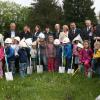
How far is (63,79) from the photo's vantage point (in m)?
17.0

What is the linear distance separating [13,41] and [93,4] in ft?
147

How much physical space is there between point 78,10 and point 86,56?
41844 millimetres

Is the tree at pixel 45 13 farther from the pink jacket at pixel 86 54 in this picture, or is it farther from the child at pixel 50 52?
the pink jacket at pixel 86 54

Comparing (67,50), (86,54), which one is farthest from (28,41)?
(86,54)

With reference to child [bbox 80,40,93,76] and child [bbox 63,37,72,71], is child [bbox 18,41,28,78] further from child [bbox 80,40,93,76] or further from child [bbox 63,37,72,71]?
child [bbox 80,40,93,76]

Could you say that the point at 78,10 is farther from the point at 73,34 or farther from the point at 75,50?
the point at 75,50

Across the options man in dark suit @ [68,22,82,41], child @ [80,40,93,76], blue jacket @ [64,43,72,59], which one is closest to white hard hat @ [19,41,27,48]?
blue jacket @ [64,43,72,59]

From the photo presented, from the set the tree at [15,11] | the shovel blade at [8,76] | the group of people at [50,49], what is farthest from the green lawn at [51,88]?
the tree at [15,11]

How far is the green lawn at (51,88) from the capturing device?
14.5 meters

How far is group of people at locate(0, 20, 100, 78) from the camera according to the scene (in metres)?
18.3

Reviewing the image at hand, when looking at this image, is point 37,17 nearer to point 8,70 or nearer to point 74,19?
point 74,19

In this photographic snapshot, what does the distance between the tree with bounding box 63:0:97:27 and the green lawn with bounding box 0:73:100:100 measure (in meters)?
40.5

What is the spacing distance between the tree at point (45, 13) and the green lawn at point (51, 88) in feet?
149

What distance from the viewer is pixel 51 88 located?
15516mm
